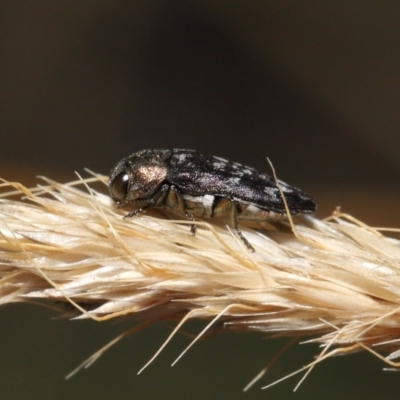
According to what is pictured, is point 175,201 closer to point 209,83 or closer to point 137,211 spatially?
point 137,211

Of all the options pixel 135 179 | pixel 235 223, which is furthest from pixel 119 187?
pixel 235 223

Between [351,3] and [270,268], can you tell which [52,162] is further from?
[270,268]

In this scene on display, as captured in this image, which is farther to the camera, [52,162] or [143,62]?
[143,62]

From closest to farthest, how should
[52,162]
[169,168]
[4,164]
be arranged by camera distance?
[169,168], [4,164], [52,162]

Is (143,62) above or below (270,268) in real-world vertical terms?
above

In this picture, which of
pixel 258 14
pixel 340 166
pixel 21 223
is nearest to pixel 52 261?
pixel 21 223

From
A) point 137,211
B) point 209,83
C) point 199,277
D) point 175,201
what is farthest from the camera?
point 209,83
